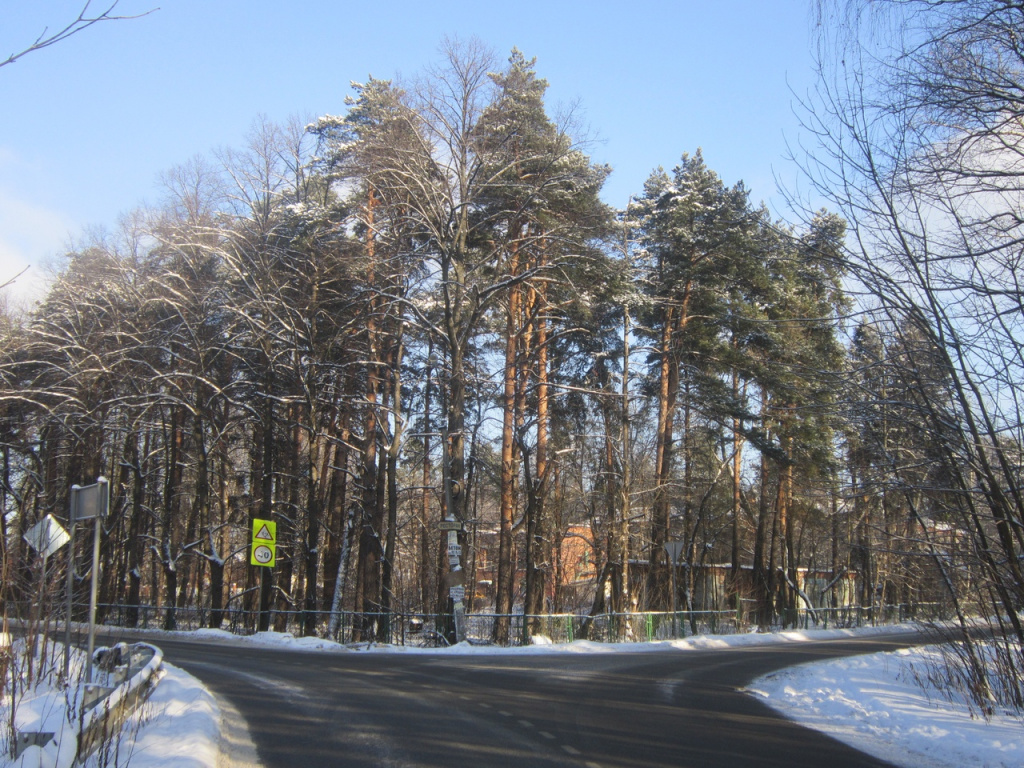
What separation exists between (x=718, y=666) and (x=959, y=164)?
1252cm

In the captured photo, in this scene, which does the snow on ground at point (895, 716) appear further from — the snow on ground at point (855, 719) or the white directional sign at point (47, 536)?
the white directional sign at point (47, 536)

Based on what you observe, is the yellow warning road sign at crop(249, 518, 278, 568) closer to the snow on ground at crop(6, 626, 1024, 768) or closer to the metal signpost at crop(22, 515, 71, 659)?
the snow on ground at crop(6, 626, 1024, 768)

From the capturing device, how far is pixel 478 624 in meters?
27.0

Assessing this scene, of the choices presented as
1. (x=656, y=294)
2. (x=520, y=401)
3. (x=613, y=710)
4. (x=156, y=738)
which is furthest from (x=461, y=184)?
(x=156, y=738)

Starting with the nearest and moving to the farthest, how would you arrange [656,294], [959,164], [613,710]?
[959,164]
[613,710]
[656,294]

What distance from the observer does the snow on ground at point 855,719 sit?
25.0 feet

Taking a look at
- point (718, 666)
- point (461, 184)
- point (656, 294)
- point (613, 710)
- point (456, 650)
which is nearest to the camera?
point (613, 710)

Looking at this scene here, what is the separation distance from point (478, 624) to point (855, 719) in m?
17.6

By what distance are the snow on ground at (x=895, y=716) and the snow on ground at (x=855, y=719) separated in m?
0.01

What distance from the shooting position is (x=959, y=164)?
7887mm

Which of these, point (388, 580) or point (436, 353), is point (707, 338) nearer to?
point (436, 353)

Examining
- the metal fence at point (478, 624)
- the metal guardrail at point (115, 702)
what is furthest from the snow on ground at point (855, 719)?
the metal fence at point (478, 624)

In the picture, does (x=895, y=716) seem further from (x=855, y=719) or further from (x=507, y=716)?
(x=507, y=716)

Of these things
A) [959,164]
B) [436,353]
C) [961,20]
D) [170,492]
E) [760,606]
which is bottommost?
[760,606]
